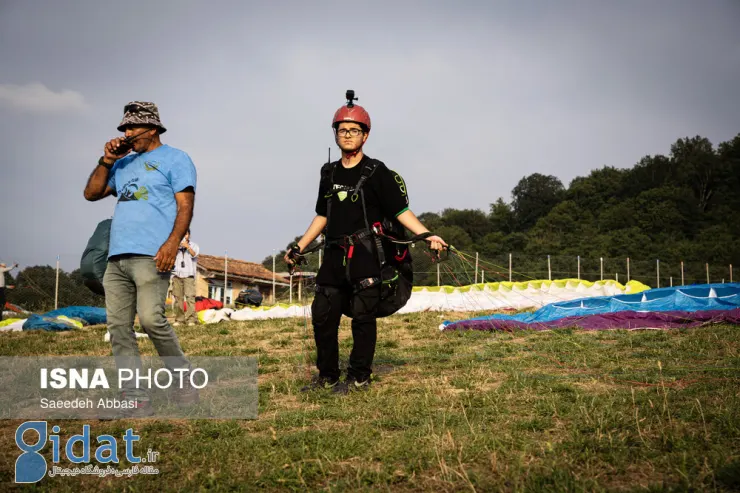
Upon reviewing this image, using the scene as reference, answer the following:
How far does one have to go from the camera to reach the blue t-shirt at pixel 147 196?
4.70 meters

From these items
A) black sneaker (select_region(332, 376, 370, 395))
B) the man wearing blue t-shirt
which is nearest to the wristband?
the man wearing blue t-shirt

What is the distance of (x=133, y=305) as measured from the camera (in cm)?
481

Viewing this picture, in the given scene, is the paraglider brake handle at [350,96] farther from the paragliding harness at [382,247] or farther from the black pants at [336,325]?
the black pants at [336,325]

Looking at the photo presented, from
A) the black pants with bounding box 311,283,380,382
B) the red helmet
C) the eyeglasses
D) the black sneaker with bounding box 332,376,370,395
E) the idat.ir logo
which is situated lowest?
the idat.ir logo

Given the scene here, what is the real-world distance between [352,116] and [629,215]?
227 ft

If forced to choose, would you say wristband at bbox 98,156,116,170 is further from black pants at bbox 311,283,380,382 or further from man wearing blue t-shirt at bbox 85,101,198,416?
black pants at bbox 311,283,380,382

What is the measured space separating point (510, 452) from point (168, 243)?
10.1ft

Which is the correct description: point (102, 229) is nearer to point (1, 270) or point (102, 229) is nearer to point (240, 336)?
point (240, 336)

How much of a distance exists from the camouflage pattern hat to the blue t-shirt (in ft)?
0.75

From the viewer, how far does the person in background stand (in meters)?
13.2

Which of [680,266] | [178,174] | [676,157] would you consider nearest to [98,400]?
[178,174]

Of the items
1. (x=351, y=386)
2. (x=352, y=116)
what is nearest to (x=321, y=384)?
(x=351, y=386)

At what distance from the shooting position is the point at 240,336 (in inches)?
401

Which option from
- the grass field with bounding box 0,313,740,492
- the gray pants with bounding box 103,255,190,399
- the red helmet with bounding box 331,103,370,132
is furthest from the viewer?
the red helmet with bounding box 331,103,370,132
